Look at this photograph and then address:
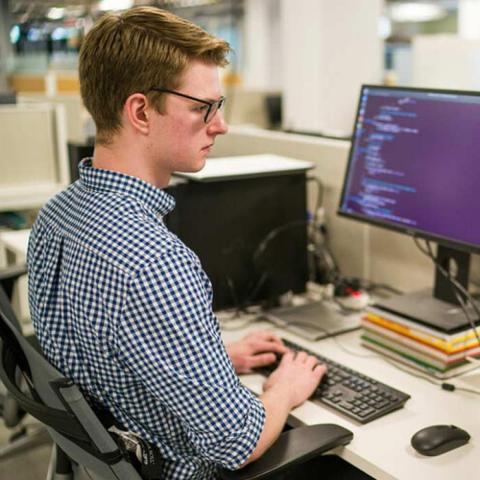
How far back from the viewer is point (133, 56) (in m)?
1.12

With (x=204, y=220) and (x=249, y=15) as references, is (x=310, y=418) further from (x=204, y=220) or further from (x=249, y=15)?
(x=249, y=15)

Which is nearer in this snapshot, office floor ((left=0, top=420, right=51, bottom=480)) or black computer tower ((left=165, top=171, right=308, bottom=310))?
black computer tower ((left=165, top=171, right=308, bottom=310))

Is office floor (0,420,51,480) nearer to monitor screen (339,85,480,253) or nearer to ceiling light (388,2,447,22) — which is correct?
monitor screen (339,85,480,253)

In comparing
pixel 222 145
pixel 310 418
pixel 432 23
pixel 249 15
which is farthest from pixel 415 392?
pixel 432 23

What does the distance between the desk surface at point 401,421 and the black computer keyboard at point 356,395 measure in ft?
0.05

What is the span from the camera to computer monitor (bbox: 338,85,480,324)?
1502 mm

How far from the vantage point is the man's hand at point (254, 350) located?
5.04 feet

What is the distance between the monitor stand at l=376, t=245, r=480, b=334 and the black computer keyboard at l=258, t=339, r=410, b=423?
19cm

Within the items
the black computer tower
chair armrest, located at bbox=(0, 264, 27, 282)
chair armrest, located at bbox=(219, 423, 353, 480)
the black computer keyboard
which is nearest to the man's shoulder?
chair armrest, located at bbox=(219, 423, 353, 480)

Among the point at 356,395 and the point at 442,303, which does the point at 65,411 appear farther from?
the point at 442,303

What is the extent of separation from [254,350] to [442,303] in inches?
17.3

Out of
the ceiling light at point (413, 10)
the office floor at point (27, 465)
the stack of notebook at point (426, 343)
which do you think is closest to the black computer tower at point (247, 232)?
the stack of notebook at point (426, 343)

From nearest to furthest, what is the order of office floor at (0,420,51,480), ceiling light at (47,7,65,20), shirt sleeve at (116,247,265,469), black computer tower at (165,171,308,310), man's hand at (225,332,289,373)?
1. shirt sleeve at (116,247,265,469)
2. man's hand at (225,332,289,373)
3. black computer tower at (165,171,308,310)
4. office floor at (0,420,51,480)
5. ceiling light at (47,7,65,20)

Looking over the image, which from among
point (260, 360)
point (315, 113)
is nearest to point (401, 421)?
point (260, 360)
